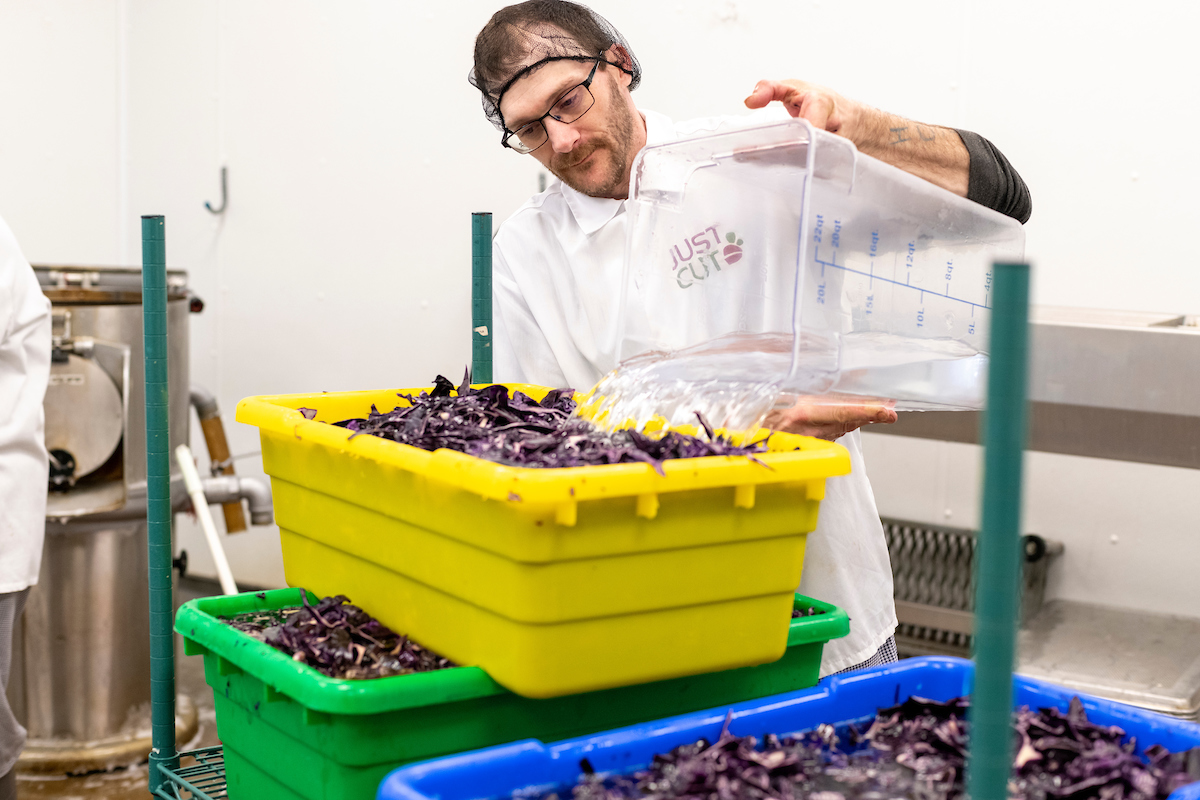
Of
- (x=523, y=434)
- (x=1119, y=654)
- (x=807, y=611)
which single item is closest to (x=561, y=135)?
(x=523, y=434)

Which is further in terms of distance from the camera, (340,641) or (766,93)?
(766,93)

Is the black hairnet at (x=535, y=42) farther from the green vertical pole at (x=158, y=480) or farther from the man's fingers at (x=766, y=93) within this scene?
the green vertical pole at (x=158, y=480)

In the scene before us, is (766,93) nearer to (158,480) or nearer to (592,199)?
(592,199)

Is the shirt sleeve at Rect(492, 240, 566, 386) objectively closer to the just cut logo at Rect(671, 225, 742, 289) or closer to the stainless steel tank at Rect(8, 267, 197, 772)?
the just cut logo at Rect(671, 225, 742, 289)

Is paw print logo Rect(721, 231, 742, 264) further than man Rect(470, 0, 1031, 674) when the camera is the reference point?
No

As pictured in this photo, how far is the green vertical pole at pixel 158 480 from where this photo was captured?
4.00 ft

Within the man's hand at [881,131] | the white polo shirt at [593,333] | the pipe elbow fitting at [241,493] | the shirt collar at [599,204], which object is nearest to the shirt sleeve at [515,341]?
the white polo shirt at [593,333]

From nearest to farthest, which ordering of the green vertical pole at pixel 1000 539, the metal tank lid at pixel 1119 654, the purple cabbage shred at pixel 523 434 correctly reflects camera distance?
the green vertical pole at pixel 1000 539 < the purple cabbage shred at pixel 523 434 < the metal tank lid at pixel 1119 654

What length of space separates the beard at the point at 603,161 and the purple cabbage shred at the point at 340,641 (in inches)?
29.6

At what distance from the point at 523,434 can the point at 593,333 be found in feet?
2.06

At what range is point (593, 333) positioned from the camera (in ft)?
5.35

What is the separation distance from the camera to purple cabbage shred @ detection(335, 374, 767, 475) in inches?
35.7

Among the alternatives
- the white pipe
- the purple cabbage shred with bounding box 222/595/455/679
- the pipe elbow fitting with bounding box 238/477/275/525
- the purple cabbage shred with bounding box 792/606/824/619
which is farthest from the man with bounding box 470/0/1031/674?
the pipe elbow fitting with bounding box 238/477/275/525

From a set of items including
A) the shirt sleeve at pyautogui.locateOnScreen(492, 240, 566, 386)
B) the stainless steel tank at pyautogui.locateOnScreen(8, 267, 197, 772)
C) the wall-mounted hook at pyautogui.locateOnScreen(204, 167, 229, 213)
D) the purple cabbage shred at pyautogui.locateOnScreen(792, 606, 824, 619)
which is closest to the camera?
the purple cabbage shred at pyautogui.locateOnScreen(792, 606, 824, 619)
